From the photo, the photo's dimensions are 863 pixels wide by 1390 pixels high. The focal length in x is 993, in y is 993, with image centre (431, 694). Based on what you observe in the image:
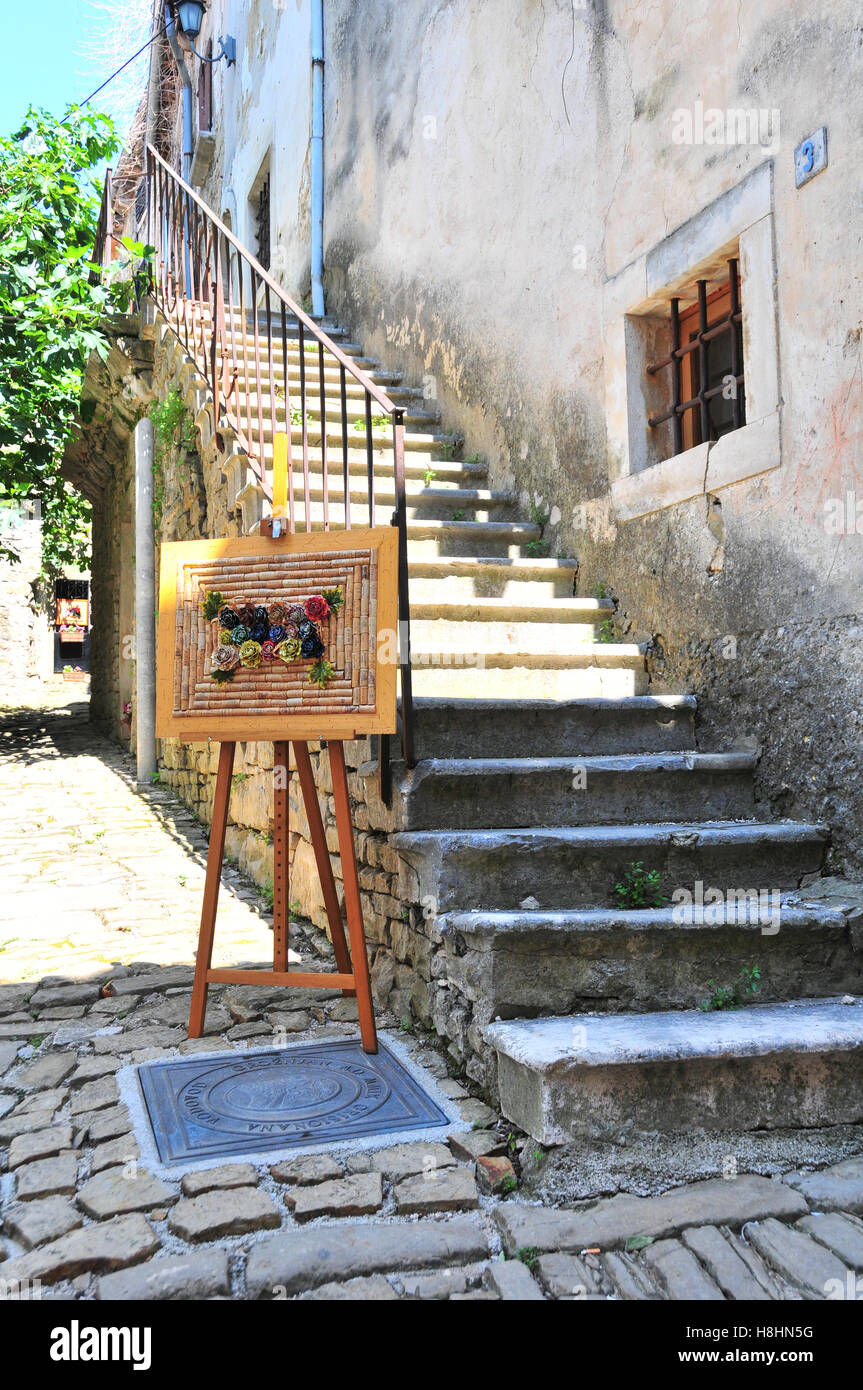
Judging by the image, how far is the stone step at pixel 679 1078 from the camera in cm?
A: 198

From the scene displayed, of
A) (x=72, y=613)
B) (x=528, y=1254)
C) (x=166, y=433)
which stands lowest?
(x=528, y=1254)

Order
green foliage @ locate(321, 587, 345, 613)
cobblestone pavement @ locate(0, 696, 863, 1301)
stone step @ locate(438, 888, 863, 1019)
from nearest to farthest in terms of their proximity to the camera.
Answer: cobblestone pavement @ locate(0, 696, 863, 1301)
stone step @ locate(438, 888, 863, 1019)
green foliage @ locate(321, 587, 345, 613)

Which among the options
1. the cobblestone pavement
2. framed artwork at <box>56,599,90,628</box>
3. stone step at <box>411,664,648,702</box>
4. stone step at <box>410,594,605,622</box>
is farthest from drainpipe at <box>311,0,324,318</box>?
framed artwork at <box>56,599,90,628</box>

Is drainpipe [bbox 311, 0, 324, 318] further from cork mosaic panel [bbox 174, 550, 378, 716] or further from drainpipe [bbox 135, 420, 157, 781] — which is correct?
cork mosaic panel [bbox 174, 550, 378, 716]

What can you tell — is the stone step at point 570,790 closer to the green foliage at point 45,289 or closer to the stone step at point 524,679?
the stone step at point 524,679

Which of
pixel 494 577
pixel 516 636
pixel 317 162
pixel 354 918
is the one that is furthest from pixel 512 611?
pixel 317 162

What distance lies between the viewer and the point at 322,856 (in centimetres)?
310

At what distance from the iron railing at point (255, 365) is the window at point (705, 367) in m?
1.09

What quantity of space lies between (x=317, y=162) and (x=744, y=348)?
603 cm

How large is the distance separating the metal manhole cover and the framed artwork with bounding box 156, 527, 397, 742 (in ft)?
2.76

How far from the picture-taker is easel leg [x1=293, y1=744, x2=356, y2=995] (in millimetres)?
2967

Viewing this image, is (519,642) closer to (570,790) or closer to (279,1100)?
(570,790)

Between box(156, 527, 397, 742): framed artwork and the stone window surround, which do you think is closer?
box(156, 527, 397, 742): framed artwork
